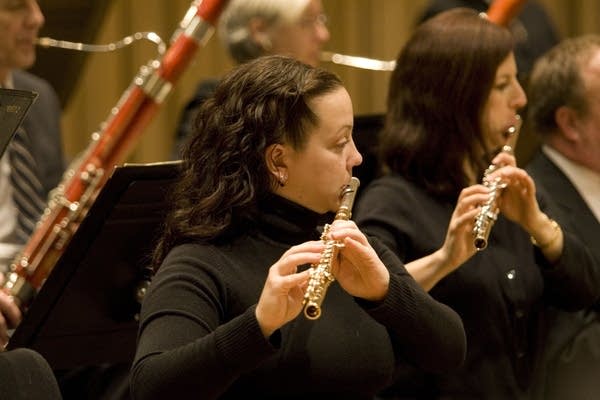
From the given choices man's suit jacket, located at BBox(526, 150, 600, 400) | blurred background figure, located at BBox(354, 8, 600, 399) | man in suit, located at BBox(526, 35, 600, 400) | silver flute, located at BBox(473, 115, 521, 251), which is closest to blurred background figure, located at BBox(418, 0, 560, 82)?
man in suit, located at BBox(526, 35, 600, 400)

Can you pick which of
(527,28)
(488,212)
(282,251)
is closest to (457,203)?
(488,212)

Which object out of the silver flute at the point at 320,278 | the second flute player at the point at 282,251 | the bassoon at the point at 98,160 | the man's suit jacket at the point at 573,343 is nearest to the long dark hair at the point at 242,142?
the second flute player at the point at 282,251

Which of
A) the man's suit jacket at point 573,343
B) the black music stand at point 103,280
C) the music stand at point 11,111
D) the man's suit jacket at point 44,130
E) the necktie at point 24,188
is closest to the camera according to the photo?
the music stand at point 11,111

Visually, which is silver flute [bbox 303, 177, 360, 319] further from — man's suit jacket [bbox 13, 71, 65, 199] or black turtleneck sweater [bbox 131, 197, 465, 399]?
man's suit jacket [bbox 13, 71, 65, 199]

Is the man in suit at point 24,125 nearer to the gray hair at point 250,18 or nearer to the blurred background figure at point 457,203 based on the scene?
the gray hair at point 250,18

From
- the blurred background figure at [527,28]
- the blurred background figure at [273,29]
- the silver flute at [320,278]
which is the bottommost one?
the blurred background figure at [527,28]

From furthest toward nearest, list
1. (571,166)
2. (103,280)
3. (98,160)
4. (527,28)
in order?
(527,28)
(571,166)
(98,160)
(103,280)

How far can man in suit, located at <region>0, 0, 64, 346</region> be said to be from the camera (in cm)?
226

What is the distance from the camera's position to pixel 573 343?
89.5 inches

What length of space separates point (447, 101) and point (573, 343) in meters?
0.50

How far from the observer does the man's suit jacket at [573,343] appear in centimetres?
225

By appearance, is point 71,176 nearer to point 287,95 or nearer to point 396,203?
point 396,203

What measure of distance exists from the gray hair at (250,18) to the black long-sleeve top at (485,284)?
66cm

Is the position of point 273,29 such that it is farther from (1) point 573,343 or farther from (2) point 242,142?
(2) point 242,142
